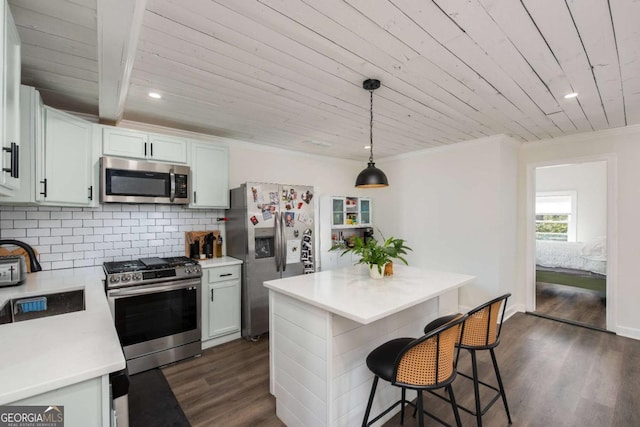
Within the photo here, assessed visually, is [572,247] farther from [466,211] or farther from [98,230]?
[98,230]

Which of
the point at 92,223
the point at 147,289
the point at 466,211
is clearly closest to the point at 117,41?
the point at 147,289

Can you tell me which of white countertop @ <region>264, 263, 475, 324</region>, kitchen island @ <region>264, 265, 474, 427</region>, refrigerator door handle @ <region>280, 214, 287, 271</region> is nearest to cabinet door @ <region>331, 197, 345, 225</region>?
refrigerator door handle @ <region>280, 214, 287, 271</region>

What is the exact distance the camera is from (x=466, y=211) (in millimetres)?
4062

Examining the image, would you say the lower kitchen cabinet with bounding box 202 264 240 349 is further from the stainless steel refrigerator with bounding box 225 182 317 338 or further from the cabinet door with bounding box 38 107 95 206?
the cabinet door with bounding box 38 107 95 206

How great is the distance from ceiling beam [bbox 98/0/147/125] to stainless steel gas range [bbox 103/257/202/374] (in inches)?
59.3

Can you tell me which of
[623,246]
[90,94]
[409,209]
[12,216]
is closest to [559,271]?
[623,246]

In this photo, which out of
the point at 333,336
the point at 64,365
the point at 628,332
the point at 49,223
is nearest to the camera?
the point at 64,365

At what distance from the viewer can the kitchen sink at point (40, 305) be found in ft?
6.31

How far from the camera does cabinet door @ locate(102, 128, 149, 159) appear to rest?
280cm

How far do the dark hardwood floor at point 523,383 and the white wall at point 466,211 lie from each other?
87 centimetres

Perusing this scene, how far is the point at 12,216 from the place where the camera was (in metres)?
2.60

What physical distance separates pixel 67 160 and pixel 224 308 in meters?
2.02

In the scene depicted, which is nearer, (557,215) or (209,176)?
(209,176)

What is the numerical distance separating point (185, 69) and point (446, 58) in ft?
5.77
